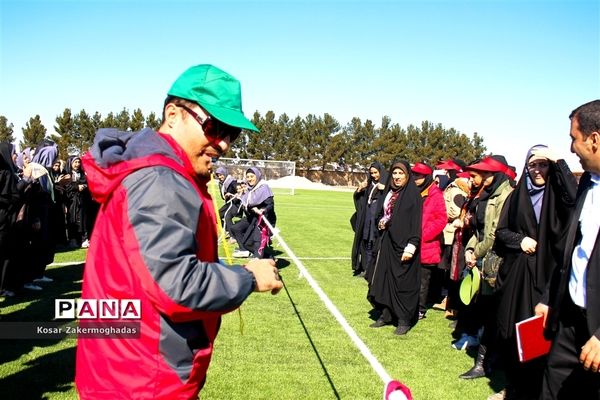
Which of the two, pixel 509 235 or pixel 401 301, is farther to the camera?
pixel 401 301

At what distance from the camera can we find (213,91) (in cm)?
180

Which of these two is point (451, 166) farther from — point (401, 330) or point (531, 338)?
point (531, 338)

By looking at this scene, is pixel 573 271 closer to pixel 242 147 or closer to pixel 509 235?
pixel 509 235

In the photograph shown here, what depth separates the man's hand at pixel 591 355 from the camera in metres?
2.56

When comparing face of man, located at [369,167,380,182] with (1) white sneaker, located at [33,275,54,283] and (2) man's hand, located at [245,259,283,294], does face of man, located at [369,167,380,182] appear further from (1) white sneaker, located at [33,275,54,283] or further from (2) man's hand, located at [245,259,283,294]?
(2) man's hand, located at [245,259,283,294]

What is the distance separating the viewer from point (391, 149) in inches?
3152

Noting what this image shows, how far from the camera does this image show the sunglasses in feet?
5.98

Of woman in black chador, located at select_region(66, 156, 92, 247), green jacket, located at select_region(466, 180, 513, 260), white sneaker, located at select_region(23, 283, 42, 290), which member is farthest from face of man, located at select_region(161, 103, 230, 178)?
woman in black chador, located at select_region(66, 156, 92, 247)

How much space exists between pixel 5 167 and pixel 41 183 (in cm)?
132

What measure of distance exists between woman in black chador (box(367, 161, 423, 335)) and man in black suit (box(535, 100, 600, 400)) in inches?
136

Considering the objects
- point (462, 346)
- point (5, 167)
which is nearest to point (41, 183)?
point (5, 167)

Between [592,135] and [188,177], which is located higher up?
[592,135]

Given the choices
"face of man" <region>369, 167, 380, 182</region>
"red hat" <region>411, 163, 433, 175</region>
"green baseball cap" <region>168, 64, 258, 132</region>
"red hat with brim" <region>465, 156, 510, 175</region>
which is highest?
"green baseball cap" <region>168, 64, 258, 132</region>

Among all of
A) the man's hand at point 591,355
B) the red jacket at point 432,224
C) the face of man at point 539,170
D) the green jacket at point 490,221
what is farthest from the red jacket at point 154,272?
the red jacket at point 432,224
